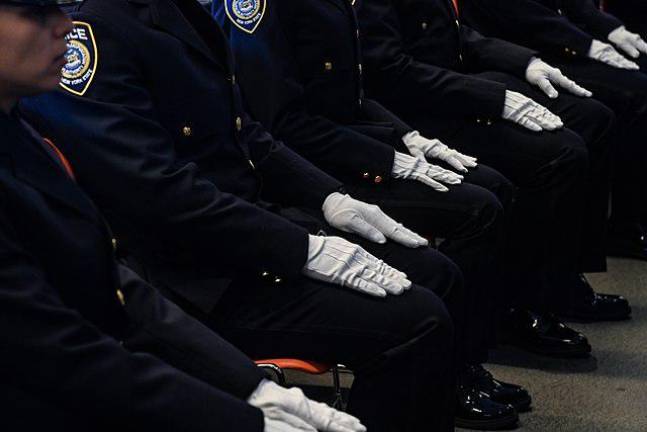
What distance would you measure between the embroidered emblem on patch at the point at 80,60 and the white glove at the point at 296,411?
0.61 metres

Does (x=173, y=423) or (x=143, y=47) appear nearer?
(x=173, y=423)

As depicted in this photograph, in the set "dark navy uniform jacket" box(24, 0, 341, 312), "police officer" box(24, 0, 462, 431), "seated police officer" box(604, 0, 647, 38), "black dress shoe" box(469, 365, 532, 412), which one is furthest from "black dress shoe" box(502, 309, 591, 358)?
"seated police officer" box(604, 0, 647, 38)

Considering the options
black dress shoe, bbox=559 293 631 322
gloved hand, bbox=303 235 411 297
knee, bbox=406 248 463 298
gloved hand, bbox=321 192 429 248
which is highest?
gloved hand, bbox=303 235 411 297

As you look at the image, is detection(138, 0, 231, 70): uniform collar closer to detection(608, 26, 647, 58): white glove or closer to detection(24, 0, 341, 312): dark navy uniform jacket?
detection(24, 0, 341, 312): dark navy uniform jacket

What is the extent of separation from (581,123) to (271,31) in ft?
4.29


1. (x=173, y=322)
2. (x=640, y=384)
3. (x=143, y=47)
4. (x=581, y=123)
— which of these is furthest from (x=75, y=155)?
(x=581, y=123)

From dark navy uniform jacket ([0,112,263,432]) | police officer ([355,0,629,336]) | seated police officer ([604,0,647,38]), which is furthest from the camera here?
seated police officer ([604,0,647,38])

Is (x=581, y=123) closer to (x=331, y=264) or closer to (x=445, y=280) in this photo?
(x=445, y=280)

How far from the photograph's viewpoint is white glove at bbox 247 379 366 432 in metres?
1.60

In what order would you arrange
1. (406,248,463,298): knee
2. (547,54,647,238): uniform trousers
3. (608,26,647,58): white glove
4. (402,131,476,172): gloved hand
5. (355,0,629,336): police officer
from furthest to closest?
(608,26,647,58): white glove → (547,54,647,238): uniform trousers → (355,0,629,336): police officer → (402,131,476,172): gloved hand → (406,248,463,298): knee

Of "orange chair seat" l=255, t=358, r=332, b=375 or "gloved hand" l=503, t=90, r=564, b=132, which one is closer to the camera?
"orange chair seat" l=255, t=358, r=332, b=375

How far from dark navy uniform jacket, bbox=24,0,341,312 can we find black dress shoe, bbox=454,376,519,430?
791 millimetres

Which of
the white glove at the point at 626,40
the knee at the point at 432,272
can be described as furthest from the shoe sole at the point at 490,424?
the white glove at the point at 626,40

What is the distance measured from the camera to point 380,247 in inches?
94.1
